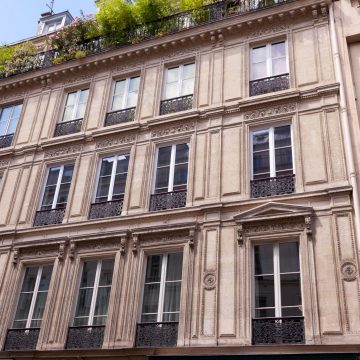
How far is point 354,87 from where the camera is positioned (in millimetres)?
10273

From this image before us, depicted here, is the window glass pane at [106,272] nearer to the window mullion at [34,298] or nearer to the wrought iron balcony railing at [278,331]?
the window mullion at [34,298]

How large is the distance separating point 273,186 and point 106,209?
13.1 feet

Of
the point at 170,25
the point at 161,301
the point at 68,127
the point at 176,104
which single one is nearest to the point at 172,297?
the point at 161,301

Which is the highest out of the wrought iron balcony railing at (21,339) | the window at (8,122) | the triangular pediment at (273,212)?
the window at (8,122)

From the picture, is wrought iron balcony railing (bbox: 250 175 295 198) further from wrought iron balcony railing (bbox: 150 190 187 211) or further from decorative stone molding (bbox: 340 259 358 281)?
decorative stone molding (bbox: 340 259 358 281)

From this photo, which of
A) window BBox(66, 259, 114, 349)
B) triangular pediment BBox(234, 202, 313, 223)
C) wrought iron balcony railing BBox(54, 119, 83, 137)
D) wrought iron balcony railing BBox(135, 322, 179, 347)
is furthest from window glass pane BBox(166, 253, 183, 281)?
wrought iron balcony railing BBox(54, 119, 83, 137)

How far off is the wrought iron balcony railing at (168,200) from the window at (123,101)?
9.17 ft

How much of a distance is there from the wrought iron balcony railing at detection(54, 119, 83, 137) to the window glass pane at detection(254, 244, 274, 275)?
642cm

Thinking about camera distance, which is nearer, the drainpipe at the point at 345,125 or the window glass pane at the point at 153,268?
the drainpipe at the point at 345,125

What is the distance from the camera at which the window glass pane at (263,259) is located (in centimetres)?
911

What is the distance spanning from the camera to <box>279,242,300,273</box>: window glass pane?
8.91 metres

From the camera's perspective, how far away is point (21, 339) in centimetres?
1038

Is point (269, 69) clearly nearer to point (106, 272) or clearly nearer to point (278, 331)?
point (106, 272)

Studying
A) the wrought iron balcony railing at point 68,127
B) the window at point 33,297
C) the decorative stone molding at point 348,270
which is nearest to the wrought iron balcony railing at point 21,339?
the window at point 33,297
